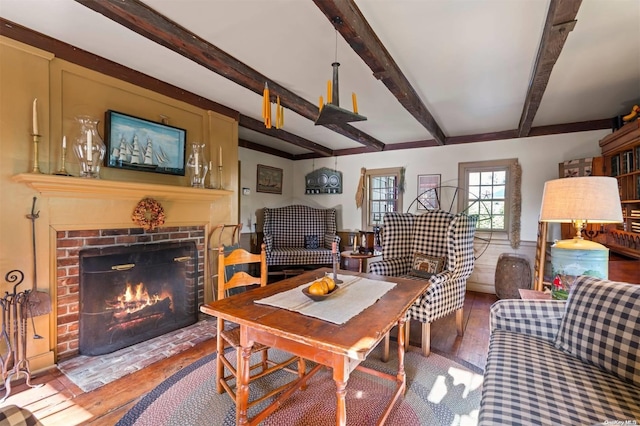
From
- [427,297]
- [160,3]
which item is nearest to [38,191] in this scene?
[160,3]

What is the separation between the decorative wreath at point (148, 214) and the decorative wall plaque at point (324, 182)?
3332 mm

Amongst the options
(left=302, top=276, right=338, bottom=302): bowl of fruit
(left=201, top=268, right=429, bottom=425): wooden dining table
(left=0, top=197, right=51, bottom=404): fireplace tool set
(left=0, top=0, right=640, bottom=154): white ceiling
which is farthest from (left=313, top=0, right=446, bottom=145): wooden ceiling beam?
(left=0, top=197, right=51, bottom=404): fireplace tool set

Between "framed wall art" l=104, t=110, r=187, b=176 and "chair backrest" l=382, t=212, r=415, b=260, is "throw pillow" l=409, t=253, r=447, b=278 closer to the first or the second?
"chair backrest" l=382, t=212, r=415, b=260

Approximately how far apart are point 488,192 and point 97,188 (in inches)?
187

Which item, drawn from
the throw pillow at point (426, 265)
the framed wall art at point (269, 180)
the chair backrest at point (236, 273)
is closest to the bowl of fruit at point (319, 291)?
the chair backrest at point (236, 273)

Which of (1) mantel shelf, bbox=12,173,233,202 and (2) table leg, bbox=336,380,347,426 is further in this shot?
(1) mantel shelf, bbox=12,173,233,202

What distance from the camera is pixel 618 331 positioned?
1.20 meters

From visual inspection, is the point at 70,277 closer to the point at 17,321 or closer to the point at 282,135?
the point at 17,321

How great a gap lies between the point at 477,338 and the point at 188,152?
3.40m

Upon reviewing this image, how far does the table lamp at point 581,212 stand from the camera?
1.58 m

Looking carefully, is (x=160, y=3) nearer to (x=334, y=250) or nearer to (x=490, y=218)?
(x=334, y=250)

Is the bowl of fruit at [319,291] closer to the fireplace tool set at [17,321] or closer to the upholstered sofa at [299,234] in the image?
the fireplace tool set at [17,321]

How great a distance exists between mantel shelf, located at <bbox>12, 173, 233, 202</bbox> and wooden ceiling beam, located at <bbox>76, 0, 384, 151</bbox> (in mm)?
1111

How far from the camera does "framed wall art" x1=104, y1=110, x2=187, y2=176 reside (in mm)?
2332
